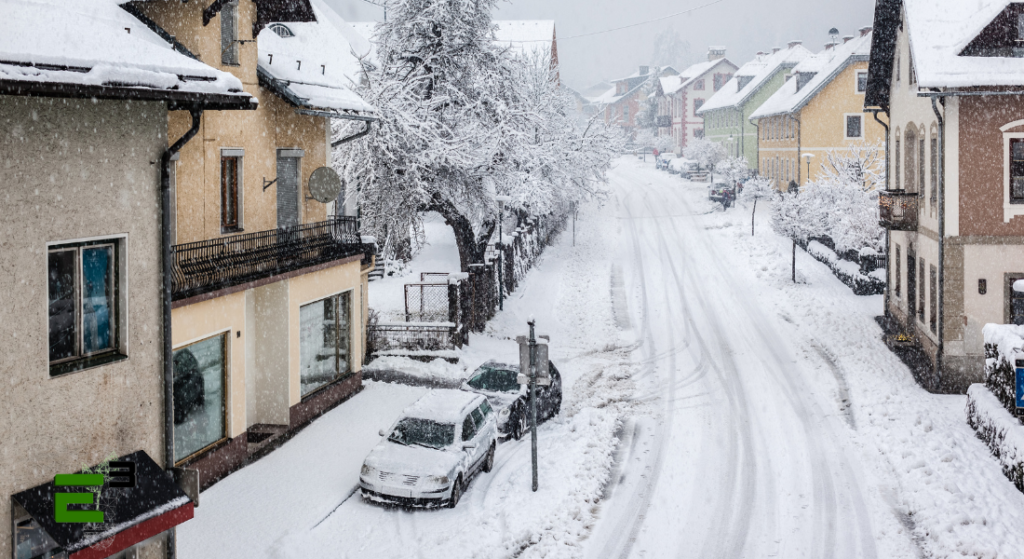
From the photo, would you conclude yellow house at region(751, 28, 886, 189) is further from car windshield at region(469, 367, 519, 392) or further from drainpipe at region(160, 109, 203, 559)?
drainpipe at region(160, 109, 203, 559)

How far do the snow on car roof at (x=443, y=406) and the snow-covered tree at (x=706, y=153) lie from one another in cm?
5551

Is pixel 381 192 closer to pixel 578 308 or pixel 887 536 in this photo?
pixel 578 308

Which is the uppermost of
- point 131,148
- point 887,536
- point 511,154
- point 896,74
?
point 896,74

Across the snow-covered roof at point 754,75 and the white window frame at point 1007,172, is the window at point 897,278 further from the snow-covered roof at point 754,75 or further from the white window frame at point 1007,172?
the snow-covered roof at point 754,75

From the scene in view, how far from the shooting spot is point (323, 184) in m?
17.3

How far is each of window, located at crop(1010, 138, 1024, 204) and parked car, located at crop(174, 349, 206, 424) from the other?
17.6 meters

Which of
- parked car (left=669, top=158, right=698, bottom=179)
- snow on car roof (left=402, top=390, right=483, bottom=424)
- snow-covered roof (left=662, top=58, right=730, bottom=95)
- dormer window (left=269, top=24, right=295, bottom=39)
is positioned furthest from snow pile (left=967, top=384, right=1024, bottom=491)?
snow-covered roof (left=662, top=58, right=730, bottom=95)

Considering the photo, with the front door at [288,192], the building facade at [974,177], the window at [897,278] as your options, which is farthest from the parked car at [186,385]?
the window at [897,278]

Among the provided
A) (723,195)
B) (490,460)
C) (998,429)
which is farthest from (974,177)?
(723,195)

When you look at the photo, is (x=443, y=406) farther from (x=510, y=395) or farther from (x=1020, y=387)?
(x=1020, y=387)

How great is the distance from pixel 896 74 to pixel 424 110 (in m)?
14.1

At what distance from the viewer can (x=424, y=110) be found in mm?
24375

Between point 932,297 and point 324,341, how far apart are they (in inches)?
585

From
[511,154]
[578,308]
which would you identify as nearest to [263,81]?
[511,154]
